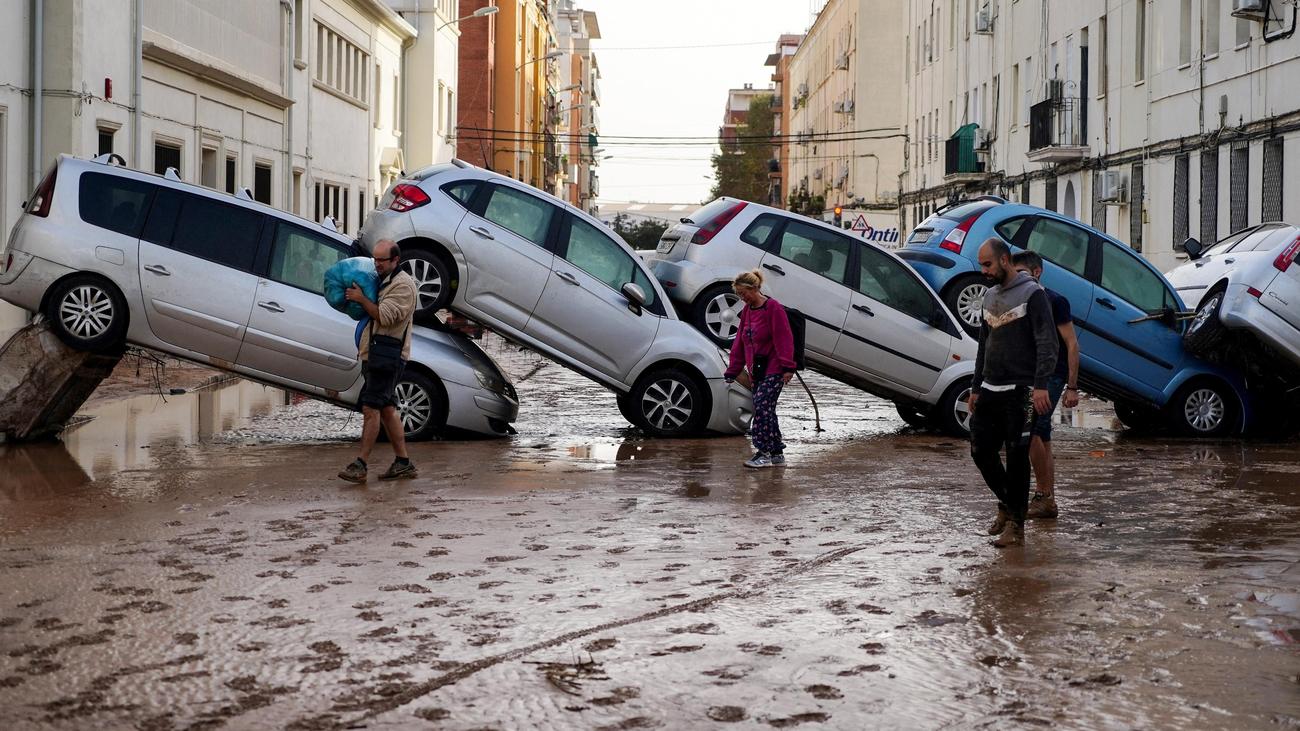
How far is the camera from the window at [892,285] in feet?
48.4

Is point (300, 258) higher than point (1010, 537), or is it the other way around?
point (300, 258)

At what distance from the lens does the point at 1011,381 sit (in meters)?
9.09

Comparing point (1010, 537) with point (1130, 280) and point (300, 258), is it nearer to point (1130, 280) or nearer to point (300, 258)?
point (300, 258)

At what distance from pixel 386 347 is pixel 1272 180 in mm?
17220

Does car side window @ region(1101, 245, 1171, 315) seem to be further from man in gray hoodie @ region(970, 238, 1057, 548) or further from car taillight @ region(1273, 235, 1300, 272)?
man in gray hoodie @ region(970, 238, 1057, 548)

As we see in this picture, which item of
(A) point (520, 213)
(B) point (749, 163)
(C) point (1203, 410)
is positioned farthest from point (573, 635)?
(B) point (749, 163)

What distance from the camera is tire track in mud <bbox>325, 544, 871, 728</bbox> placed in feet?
17.5

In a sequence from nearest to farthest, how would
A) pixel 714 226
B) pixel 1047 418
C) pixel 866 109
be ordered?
1. pixel 1047 418
2. pixel 714 226
3. pixel 866 109

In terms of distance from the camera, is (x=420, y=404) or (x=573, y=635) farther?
(x=420, y=404)

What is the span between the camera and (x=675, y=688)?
18.3 ft

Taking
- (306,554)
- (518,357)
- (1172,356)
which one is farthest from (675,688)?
(518,357)

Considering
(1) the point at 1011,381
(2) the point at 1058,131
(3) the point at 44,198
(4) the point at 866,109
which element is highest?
(4) the point at 866,109

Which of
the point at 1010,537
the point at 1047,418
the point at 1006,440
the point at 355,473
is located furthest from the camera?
the point at 355,473

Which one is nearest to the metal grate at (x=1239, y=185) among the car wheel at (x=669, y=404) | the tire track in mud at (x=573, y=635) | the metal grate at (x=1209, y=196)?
the metal grate at (x=1209, y=196)
